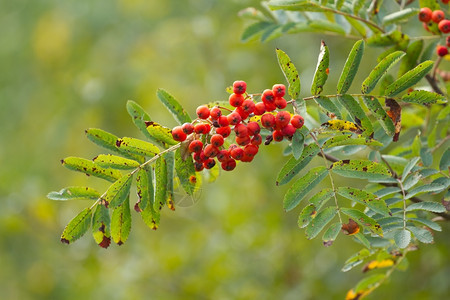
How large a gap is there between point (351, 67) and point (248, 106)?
226 mm

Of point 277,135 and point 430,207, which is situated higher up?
point 277,135

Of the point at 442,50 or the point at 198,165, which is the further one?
the point at 442,50

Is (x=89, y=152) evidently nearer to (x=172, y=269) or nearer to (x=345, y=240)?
(x=172, y=269)

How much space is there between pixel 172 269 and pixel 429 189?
1699mm

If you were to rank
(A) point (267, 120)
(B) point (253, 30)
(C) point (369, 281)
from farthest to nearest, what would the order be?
(B) point (253, 30) → (C) point (369, 281) → (A) point (267, 120)

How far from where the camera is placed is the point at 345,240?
8.85 feet

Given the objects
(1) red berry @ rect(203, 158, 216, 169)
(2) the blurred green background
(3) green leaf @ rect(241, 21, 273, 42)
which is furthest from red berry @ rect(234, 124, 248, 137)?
(2) the blurred green background

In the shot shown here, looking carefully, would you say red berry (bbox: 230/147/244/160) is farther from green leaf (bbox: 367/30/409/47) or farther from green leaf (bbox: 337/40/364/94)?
green leaf (bbox: 367/30/409/47)

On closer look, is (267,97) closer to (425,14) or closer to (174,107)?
(174,107)

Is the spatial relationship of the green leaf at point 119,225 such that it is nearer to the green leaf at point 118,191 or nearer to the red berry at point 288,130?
the green leaf at point 118,191

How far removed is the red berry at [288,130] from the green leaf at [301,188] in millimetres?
102

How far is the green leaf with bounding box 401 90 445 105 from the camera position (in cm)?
112

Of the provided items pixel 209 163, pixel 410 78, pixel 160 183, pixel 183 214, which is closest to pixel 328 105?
pixel 410 78

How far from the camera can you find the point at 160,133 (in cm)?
117
